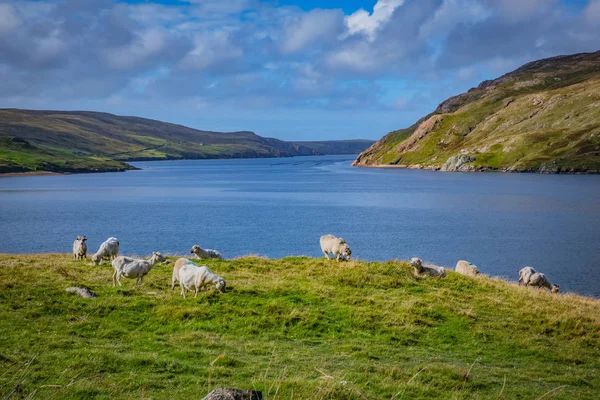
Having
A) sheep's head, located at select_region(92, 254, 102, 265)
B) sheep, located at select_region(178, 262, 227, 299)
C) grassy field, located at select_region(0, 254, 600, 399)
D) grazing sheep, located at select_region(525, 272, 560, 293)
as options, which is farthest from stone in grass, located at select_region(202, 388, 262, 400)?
grazing sheep, located at select_region(525, 272, 560, 293)

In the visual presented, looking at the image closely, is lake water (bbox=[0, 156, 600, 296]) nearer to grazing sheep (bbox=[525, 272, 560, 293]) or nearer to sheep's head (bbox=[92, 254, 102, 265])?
grazing sheep (bbox=[525, 272, 560, 293])

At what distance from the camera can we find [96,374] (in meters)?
12.4

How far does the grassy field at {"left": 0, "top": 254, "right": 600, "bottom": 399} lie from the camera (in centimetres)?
1229

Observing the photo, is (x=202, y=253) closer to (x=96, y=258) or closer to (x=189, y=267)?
(x=96, y=258)

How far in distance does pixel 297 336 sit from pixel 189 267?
21.1 ft

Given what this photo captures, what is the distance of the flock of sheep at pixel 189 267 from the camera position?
2144cm

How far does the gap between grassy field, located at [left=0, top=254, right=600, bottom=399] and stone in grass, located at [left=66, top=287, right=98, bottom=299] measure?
404 mm

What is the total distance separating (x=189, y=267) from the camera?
21.7 m

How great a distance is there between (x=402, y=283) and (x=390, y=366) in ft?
38.3

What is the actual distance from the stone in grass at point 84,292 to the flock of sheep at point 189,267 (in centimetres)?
193

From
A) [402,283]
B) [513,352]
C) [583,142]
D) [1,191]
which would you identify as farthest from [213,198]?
[583,142]

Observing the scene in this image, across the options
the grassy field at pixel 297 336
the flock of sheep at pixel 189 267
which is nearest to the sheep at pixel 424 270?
the flock of sheep at pixel 189 267

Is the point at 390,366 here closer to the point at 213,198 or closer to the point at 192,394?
the point at 192,394

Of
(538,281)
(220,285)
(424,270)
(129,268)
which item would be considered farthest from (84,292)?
(538,281)
